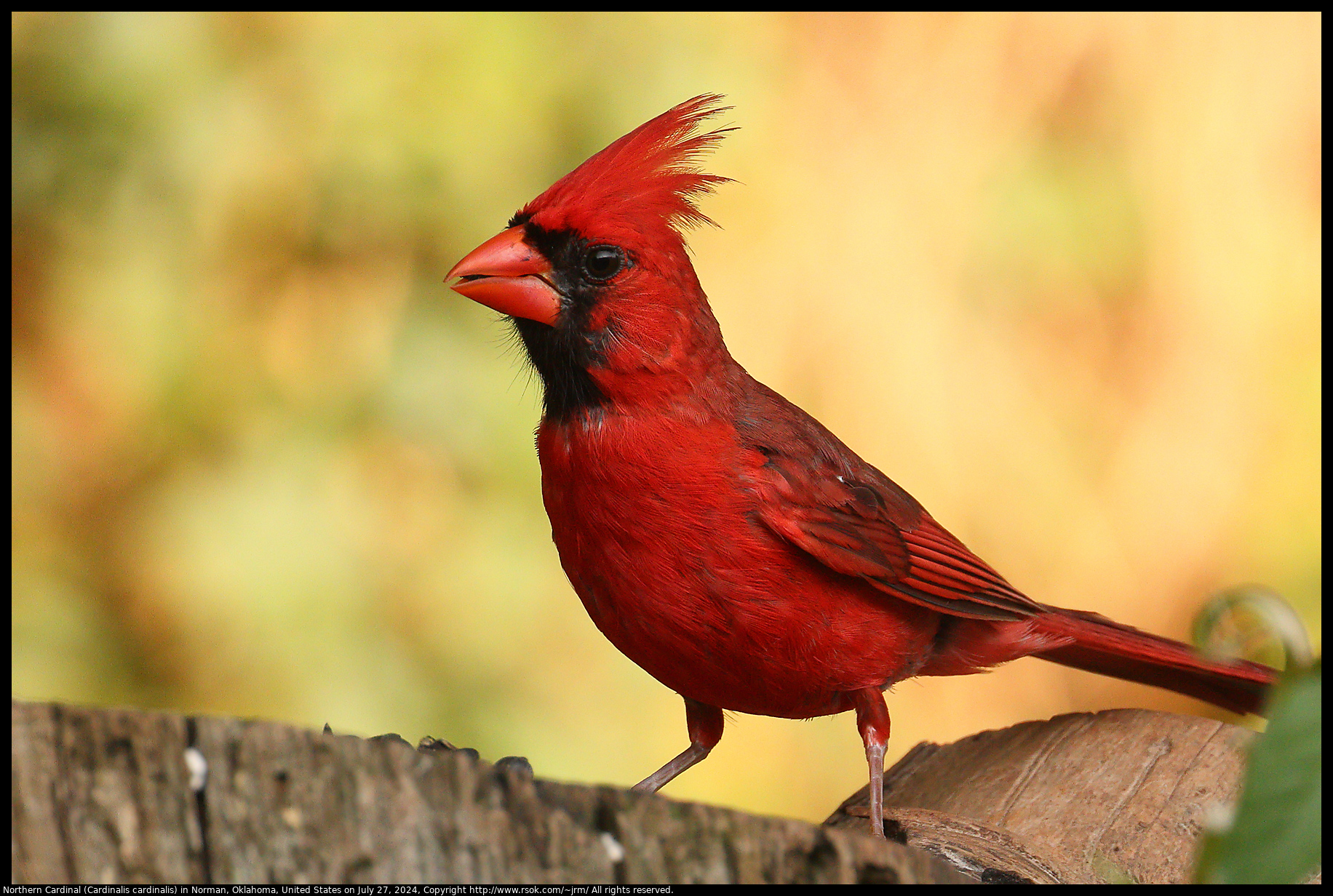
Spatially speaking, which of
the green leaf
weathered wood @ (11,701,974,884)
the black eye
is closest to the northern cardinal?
the black eye

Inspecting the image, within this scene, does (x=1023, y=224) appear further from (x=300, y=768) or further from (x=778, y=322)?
(x=300, y=768)

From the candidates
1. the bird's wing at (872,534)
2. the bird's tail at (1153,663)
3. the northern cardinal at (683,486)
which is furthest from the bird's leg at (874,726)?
the bird's tail at (1153,663)

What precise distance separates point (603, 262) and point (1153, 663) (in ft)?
5.23

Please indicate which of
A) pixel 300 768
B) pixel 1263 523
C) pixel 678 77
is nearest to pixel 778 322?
pixel 678 77

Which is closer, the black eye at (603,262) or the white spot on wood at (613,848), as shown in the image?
the white spot on wood at (613,848)

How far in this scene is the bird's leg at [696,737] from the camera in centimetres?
280

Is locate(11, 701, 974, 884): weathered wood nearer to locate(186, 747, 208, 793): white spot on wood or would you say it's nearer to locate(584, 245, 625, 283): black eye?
locate(186, 747, 208, 793): white spot on wood

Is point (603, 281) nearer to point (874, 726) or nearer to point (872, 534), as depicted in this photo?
point (872, 534)

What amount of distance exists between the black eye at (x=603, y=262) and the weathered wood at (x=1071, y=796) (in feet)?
3.91

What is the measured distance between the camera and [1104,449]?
4.71 metres

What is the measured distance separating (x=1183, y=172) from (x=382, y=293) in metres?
2.98

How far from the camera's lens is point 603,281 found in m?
2.42

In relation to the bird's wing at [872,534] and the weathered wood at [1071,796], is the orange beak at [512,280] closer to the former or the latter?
the bird's wing at [872,534]

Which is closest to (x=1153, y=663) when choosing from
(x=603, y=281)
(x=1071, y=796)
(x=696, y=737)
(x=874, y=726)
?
(x=1071, y=796)
